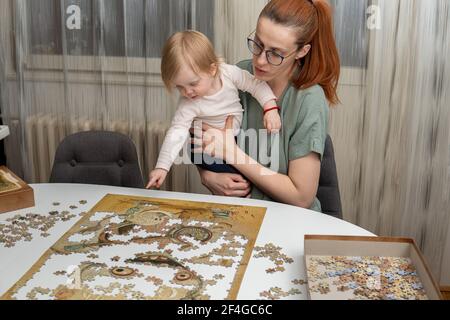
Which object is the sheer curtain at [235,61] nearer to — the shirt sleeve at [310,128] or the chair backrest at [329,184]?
the chair backrest at [329,184]

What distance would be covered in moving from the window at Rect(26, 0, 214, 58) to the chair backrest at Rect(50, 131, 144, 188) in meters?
0.65

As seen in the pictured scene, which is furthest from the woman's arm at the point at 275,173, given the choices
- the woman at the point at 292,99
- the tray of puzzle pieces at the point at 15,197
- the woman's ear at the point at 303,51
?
the tray of puzzle pieces at the point at 15,197

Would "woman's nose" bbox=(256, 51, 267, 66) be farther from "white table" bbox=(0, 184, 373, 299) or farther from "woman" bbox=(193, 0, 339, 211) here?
"white table" bbox=(0, 184, 373, 299)

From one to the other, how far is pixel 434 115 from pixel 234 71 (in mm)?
1156

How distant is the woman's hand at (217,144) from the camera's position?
2.18m

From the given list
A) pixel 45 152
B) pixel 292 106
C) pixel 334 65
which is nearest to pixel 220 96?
pixel 292 106

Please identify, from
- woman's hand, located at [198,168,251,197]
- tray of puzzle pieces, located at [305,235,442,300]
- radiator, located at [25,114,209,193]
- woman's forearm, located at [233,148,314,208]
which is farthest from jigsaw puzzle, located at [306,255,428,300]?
radiator, located at [25,114,209,193]

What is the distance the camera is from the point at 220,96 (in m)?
2.21

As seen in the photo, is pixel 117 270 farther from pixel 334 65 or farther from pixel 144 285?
pixel 334 65

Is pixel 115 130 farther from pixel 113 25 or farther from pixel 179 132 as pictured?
pixel 179 132

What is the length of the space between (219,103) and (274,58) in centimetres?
29

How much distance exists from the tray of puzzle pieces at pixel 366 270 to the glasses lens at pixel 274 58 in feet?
2.29

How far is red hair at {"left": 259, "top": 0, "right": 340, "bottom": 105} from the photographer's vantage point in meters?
2.03
